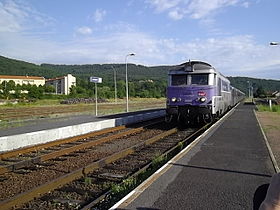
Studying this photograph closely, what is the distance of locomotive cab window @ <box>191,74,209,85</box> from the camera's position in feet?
53.9

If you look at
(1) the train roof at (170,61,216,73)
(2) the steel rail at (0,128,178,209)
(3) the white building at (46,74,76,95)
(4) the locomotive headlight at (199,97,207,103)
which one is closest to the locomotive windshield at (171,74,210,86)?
(1) the train roof at (170,61,216,73)

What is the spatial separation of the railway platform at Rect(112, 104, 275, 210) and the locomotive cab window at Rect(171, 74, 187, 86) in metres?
6.68

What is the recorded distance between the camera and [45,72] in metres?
172

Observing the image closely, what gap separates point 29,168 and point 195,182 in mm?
4582

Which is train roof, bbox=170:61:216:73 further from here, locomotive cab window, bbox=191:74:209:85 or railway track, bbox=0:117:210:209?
railway track, bbox=0:117:210:209

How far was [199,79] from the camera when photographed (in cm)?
1656

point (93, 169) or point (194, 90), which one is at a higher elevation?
point (194, 90)

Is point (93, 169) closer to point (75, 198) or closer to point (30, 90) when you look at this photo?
point (75, 198)

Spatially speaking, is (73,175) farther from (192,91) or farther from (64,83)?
(64,83)

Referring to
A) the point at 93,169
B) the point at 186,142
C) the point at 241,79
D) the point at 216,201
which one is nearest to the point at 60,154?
the point at 93,169

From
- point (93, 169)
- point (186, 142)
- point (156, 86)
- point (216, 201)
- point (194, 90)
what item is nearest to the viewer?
point (216, 201)

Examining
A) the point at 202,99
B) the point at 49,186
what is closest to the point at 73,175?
the point at 49,186

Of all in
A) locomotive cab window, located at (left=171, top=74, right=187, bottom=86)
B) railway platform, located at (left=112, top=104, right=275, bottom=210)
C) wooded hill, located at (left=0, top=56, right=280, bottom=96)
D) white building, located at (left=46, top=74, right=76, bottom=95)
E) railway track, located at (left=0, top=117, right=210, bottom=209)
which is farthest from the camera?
wooded hill, located at (left=0, top=56, right=280, bottom=96)

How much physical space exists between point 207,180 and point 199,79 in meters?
10.7
